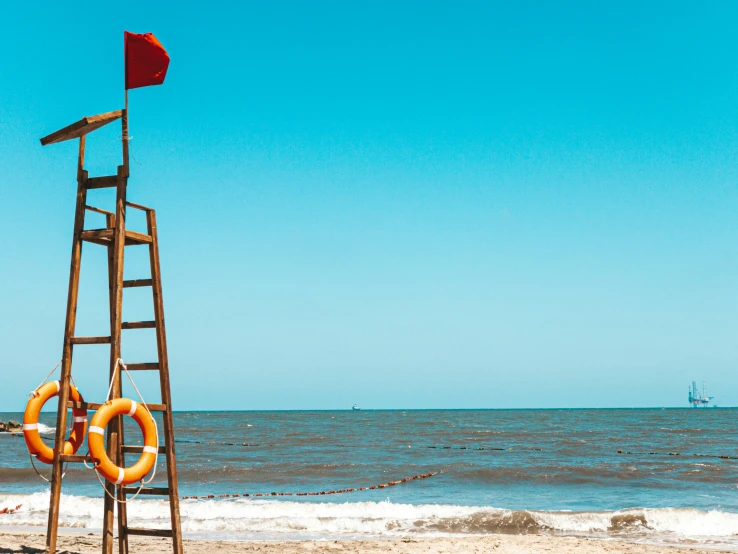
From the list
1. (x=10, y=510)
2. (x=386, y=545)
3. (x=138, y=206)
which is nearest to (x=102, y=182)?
(x=138, y=206)

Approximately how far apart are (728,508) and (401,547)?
9.18 meters

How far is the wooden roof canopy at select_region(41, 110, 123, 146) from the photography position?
7.04 m

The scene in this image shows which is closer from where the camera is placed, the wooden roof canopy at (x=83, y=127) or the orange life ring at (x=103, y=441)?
the orange life ring at (x=103, y=441)

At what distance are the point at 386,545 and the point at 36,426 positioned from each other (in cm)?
570

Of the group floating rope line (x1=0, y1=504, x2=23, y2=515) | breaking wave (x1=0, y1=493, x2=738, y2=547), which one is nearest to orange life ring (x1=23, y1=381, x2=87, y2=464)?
breaking wave (x1=0, y1=493, x2=738, y2=547)

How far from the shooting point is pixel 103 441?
682 cm

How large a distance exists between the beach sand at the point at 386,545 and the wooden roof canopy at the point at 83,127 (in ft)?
19.1

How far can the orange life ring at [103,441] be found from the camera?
6.74 meters

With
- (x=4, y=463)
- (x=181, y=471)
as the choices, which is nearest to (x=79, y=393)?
(x=181, y=471)

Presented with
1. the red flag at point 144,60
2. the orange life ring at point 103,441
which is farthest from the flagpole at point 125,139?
the orange life ring at point 103,441

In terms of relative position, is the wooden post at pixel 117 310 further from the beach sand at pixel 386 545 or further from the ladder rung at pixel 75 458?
the beach sand at pixel 386 545

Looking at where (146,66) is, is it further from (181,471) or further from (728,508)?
(181,471)

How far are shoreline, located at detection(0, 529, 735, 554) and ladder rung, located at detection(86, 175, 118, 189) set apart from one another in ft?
17.8

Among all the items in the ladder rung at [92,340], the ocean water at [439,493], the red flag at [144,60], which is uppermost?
the red flag at [144,60]
